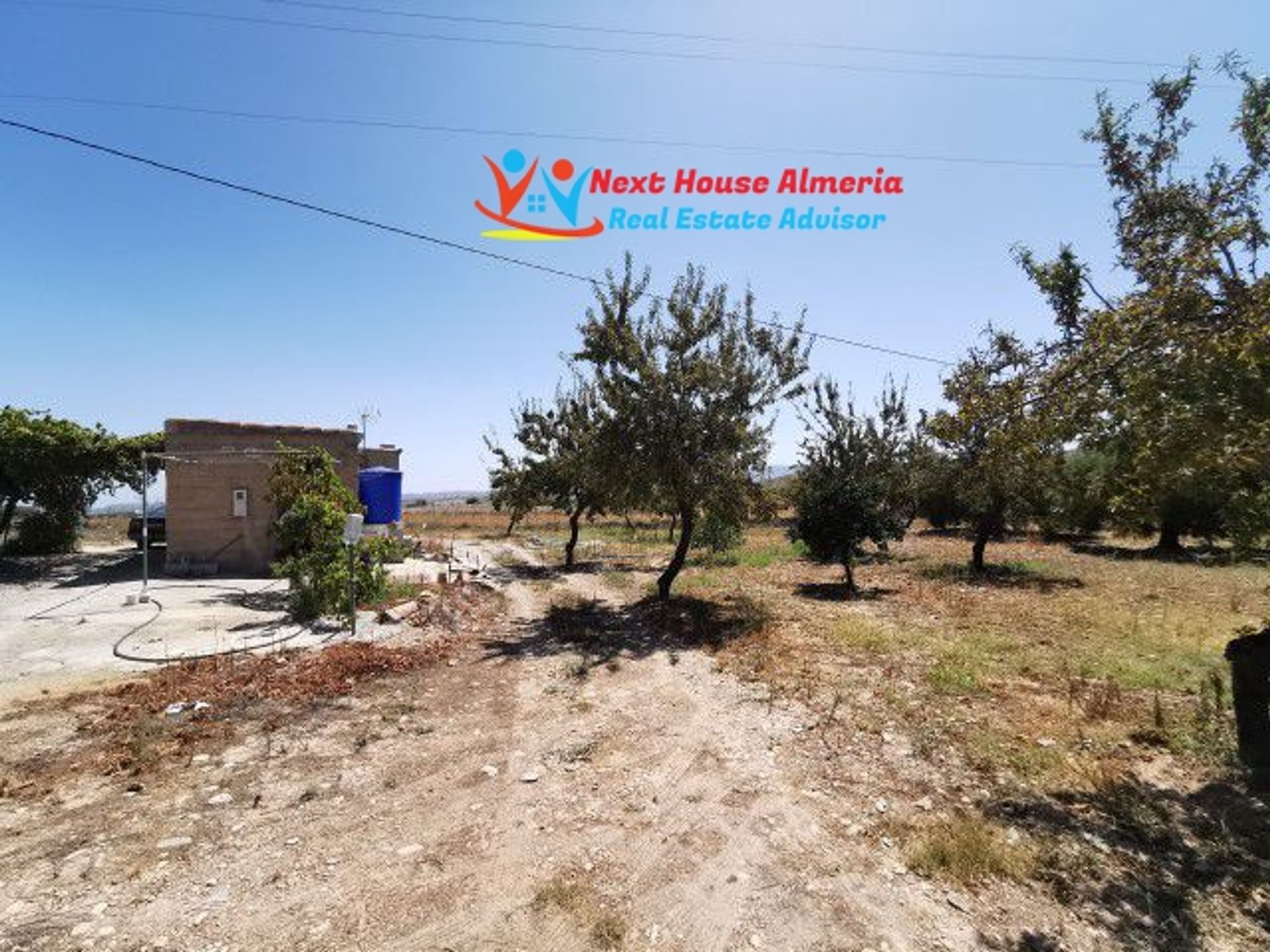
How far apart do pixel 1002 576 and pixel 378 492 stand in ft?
68.8

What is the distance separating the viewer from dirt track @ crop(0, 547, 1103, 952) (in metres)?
3.90

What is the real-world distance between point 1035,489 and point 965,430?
19.3 m

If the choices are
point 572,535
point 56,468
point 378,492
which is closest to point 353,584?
point 378,492

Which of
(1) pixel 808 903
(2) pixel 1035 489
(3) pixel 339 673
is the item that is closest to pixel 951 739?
(1) pixel 808 903

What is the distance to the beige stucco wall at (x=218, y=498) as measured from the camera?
17609 mm

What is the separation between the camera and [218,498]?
1789 cm

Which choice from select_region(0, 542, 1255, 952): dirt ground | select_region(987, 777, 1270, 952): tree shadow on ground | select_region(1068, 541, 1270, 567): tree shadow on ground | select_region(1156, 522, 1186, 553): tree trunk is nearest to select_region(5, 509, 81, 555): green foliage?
select_region(0, 542, 1255, 952): dirt ground

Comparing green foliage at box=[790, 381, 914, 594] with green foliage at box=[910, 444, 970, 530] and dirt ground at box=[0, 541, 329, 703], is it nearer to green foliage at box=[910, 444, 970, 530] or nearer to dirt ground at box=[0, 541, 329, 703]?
green foliage at box=[910, 444, 970, 530]

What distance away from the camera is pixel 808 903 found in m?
4.20

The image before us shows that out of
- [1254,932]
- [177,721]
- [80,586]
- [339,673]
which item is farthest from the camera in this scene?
[80,586]

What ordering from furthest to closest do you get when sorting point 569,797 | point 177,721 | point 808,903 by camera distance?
point 177,721, point 569,797, point 808,903

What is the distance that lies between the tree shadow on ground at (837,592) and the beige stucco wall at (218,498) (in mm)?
15515

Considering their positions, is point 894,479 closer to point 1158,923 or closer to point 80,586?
point 1158,923

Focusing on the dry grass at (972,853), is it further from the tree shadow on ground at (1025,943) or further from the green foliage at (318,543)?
the green foliage at (318,543)
